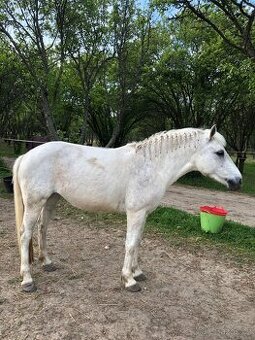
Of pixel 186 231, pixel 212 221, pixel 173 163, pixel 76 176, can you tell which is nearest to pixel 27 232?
pixel 76 176

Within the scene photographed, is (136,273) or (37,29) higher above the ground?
(37,29)

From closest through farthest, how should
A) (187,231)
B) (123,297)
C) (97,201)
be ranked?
1. (123,297)
2. (97,201)
3. (187,231)

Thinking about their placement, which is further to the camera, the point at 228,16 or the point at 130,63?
the point at 130,63

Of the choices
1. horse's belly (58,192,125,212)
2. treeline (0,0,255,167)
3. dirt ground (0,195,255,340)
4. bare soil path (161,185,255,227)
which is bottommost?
bare soil path (161,185,255,227)

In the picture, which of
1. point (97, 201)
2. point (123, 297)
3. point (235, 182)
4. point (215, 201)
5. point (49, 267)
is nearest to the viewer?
point (123, 297)

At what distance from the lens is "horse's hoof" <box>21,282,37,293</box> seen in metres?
3.84

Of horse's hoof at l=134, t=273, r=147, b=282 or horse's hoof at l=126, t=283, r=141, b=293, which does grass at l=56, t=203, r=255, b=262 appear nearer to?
horse's hoof at l=134, t=273, r=147, b=282

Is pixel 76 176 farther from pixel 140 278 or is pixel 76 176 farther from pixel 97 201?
pixel 140 278

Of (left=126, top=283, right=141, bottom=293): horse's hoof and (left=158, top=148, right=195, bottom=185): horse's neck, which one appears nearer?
(left=126, top=283, right=141, bottom=293): horse's hoof

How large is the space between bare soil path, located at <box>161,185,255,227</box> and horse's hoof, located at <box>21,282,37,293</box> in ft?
16.4

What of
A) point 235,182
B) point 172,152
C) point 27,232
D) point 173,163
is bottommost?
point 27,232

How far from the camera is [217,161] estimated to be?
4.02 metres

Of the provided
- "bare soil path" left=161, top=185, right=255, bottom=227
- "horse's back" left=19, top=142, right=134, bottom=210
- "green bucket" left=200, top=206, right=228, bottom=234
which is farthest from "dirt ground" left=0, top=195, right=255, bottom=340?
"bare soil path" left=161, top=185, right=255, bottom=227

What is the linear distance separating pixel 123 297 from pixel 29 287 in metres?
1.05
